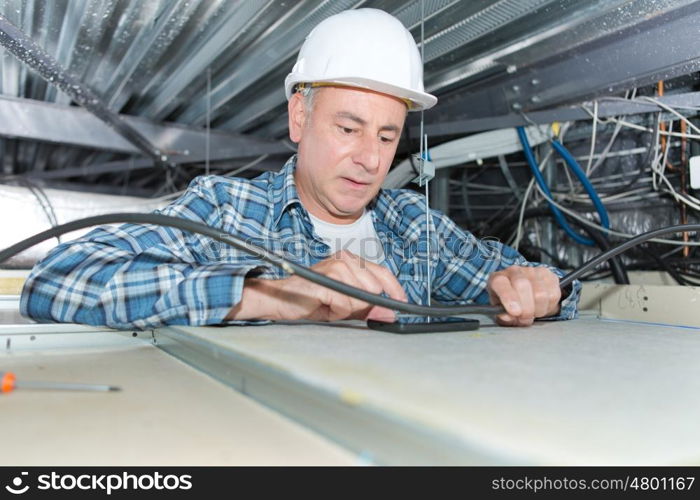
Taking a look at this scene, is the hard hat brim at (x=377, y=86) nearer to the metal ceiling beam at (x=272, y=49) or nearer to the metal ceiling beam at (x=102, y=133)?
the metal ceiling beam at (x=272, y=49)

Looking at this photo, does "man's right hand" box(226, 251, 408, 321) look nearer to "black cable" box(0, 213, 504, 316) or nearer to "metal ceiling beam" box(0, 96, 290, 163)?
"black cable" box(0, 213, 504, 316)

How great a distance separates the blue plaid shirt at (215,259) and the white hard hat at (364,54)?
0.94 ft

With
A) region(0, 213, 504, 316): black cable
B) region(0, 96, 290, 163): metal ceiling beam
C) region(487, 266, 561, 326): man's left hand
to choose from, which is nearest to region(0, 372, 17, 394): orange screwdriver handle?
region(0, 213, 504, 316): black cable

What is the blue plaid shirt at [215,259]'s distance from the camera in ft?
2.40

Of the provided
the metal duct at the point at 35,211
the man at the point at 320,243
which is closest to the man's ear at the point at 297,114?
the man at the point at 320,243

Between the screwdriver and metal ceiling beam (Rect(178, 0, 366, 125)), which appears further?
metal ceiling beam (Rect(178, 0, 366, 125))

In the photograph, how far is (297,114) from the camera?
1184mm

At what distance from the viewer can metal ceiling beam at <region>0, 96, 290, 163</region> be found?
5.83 ft

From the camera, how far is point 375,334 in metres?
0.63

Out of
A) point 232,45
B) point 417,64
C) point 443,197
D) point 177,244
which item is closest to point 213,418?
point 177,244

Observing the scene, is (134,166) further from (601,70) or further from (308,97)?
(601,70)

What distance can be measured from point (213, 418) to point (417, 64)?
3.02 ft

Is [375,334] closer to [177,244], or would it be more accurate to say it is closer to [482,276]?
[177,244]

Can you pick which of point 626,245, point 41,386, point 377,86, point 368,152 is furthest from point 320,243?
point 41,386
